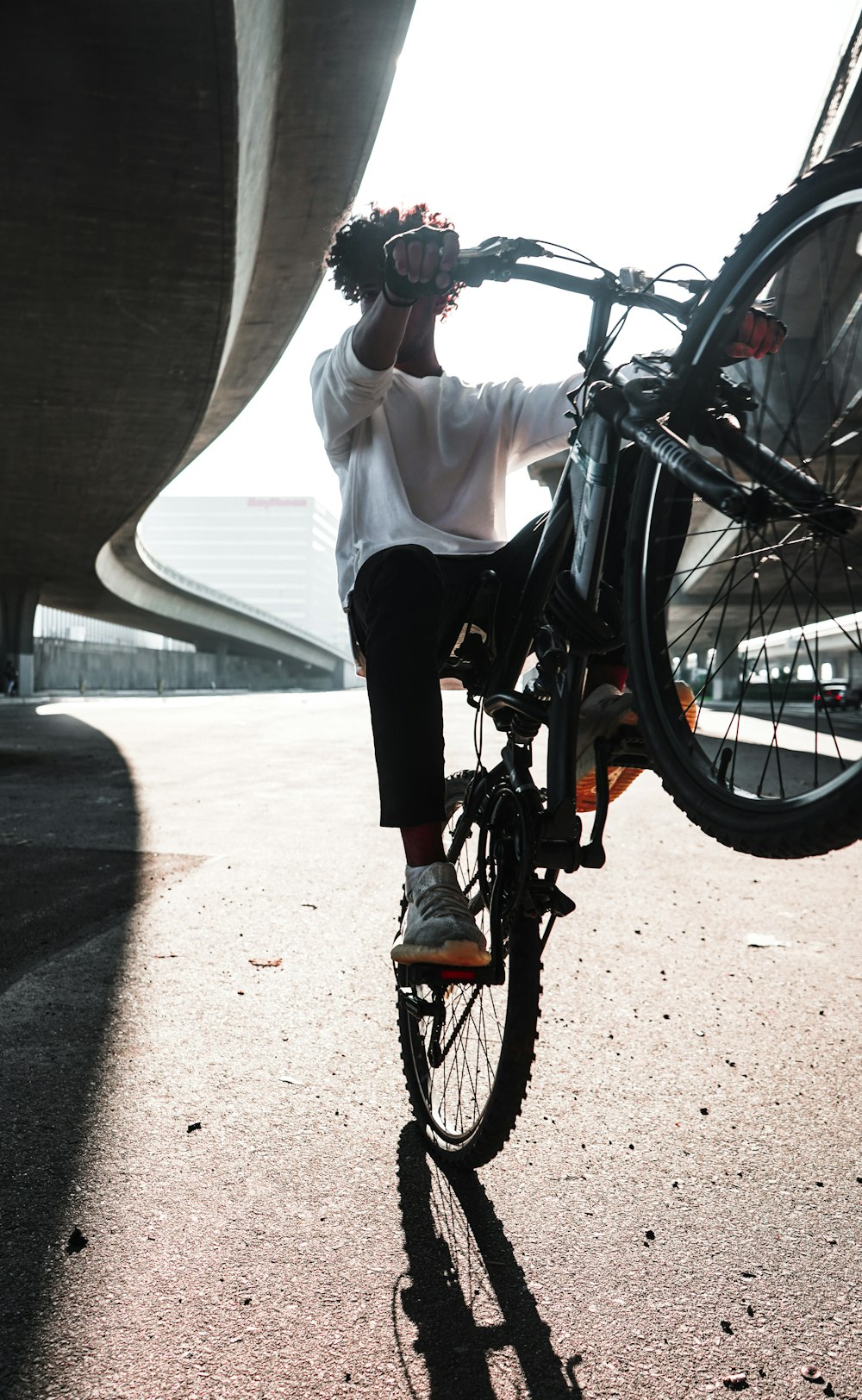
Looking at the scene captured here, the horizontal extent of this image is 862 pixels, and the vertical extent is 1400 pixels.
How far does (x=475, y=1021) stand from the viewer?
258cm

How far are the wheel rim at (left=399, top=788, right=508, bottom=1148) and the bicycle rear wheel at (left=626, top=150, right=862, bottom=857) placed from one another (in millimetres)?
730

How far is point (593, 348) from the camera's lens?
2242mm

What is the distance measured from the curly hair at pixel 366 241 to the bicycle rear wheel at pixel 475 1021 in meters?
1.31

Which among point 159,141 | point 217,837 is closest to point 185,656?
point 159,141

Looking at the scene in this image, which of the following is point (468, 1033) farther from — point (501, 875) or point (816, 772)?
point (816, 772)

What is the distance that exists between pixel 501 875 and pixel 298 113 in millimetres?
16504

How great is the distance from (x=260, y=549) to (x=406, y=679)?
190 m

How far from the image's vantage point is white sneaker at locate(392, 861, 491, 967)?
6.88ft

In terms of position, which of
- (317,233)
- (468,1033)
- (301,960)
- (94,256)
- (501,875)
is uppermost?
(317,233)

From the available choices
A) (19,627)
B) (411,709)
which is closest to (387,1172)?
(411,709)

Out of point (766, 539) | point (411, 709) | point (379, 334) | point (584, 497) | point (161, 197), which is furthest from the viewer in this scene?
point (161, 197)

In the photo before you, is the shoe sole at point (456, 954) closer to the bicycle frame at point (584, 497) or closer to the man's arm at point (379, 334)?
the bicycle frame at point (584, 497)

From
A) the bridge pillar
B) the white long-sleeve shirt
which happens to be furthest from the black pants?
the bridge pillar

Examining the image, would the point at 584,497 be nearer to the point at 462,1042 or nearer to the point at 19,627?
the point at 462,1042
